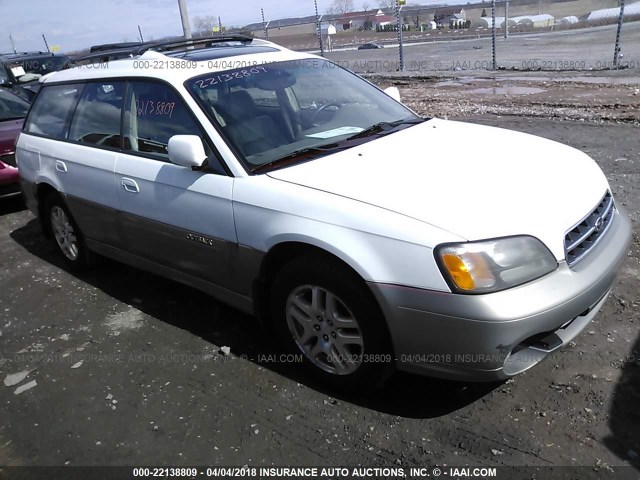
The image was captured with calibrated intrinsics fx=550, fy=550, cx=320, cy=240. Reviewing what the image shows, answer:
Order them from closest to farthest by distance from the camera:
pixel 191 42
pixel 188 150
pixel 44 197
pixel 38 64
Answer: pixel 188 150
pixel 191 42
pixel 44 197
pixel 38 64

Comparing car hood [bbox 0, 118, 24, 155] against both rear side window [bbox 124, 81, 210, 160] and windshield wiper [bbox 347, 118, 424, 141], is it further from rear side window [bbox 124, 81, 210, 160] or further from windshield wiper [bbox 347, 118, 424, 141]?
windshield wiper [bbox 347, 118, 424, 141]

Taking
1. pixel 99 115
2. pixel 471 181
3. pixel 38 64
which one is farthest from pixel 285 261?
pixel 38 64

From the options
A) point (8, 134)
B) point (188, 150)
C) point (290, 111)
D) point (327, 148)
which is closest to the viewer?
point (188, 150)

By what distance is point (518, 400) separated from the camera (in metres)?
2.84

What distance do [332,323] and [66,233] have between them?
3138mm

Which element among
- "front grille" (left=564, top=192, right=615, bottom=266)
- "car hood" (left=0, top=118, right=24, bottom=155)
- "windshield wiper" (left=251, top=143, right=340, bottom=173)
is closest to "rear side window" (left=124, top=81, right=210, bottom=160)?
"windshield wiper" (left=251, top=143, right=340, bottom=173)

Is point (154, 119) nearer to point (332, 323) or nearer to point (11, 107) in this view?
point (332, 323)

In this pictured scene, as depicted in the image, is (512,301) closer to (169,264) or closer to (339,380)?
(339,380)

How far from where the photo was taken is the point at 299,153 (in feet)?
10.5

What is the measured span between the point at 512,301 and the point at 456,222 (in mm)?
414

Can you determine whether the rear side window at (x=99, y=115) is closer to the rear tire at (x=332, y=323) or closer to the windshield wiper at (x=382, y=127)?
the windshield wiper at (x=382, y=127)

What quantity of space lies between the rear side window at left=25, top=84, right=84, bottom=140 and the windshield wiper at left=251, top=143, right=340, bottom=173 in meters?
2.26

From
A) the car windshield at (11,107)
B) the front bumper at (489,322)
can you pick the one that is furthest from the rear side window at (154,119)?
the car windshield at (11,107)

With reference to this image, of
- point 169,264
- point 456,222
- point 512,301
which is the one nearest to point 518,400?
point 512,301
